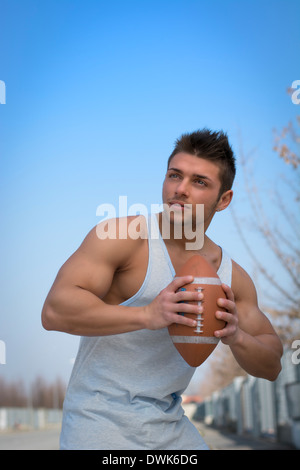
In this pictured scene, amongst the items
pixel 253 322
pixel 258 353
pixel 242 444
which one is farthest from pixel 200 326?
pixel 242 444

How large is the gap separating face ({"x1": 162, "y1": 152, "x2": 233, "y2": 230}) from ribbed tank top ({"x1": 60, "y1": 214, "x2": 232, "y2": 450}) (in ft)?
0.69

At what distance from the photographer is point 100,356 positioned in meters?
3.17

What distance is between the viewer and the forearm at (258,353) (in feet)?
10.2

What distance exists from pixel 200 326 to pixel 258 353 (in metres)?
0.52

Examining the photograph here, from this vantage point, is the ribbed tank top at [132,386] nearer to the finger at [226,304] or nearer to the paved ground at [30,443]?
the finger at [226,304]

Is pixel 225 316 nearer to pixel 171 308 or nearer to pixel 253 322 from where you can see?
pixel 171 308

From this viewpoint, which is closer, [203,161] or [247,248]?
[203,161]

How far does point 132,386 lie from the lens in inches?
123

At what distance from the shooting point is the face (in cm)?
319
